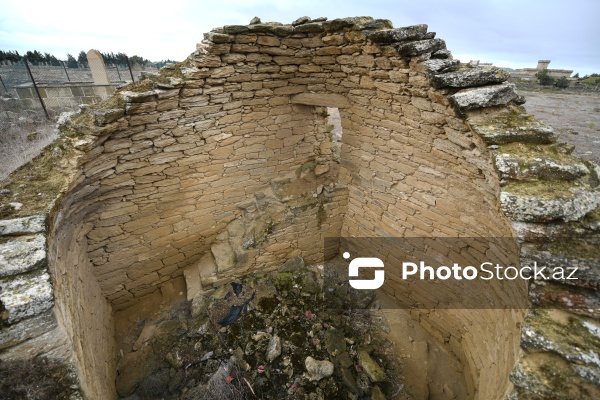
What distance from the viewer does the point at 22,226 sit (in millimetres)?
2635

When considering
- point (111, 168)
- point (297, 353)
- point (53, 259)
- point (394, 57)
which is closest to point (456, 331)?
point (297, 353)

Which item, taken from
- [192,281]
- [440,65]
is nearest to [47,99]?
[192,281]

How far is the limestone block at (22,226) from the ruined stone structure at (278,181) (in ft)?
0.05

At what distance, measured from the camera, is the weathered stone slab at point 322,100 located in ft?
15.4

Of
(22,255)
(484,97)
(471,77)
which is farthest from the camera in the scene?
Result: (471,77)

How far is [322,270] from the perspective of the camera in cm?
591

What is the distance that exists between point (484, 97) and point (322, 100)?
247 cm

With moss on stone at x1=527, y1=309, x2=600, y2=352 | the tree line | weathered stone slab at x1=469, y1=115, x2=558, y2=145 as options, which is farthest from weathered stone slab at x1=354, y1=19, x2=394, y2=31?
the tree line

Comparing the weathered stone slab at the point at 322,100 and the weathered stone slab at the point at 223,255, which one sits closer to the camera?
the weathered stone slab at the point at 322,100

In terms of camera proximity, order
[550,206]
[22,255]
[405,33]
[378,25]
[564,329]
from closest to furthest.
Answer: [564,329] < [550,206] < [22,255] < [405,33] < [378,25]

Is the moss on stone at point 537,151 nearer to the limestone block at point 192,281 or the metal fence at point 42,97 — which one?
the limestone block at point 192,281

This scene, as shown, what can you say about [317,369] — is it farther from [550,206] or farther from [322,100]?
[322,100]

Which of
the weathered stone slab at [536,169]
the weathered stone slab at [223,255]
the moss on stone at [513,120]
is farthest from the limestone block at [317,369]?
the moss on stone at [513,120]

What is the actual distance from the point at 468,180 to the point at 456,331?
97.2 inches
